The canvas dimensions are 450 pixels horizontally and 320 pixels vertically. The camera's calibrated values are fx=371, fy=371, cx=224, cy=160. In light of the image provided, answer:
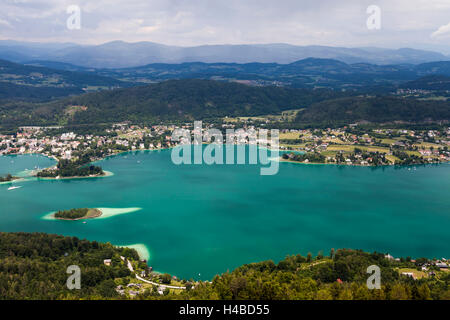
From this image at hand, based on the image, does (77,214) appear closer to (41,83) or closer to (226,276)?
(226,276)

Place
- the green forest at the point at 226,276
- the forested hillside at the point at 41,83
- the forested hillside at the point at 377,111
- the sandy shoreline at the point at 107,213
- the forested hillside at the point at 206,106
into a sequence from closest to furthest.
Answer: the green forest at the point at 226,276, the sandy shoreline at the point at 107,213, the forested hillside at the point at 377,111, the forested hillside at the point at 206,106, the forested hillside at the point at 41,83

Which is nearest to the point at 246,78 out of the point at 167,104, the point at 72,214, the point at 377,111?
the point at 167,104

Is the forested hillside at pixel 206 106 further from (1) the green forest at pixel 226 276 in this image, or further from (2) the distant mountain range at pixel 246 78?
(1) the green forest at pixel 226 276

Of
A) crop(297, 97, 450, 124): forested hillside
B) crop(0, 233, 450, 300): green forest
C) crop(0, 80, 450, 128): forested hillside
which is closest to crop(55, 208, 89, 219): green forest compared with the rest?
crop(0, 233, 450, 300): green forest

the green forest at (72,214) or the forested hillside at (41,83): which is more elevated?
the forested hillside at (41,83)

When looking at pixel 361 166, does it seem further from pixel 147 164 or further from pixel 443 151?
pixel 147 164

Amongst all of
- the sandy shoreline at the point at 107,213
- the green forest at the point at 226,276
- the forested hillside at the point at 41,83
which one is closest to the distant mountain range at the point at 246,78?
the forested hillside at the point at 41,83
